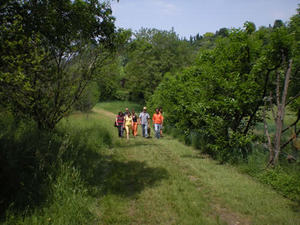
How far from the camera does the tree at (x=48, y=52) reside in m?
Result: 4.07

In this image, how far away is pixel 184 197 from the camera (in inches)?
Answer: 187

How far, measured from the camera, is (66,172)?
460 centimetres

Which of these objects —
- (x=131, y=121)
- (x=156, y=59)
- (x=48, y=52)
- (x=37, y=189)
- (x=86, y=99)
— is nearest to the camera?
(x=37, y=189)

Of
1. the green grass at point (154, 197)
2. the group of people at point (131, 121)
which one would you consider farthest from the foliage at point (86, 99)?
the green grass at point (154, 197)

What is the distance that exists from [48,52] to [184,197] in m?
4.73

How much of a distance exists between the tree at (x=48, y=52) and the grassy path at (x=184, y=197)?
2.81m

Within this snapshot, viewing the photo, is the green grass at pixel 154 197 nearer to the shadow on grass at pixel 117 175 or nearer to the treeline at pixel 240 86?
the shadow on grass at pixel 117 175

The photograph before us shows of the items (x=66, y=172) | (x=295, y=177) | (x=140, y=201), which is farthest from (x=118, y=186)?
(x=295, y=177)

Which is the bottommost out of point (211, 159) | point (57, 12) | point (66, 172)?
point (211, 159)

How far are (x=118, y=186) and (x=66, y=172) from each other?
1.35 m

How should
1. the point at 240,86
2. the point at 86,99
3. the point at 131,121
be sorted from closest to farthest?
the point at 240,86
the point at 131,121
the point at 86,99

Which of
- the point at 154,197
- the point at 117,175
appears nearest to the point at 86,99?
the point at 117,175

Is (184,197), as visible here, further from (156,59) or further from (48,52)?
(156,59)

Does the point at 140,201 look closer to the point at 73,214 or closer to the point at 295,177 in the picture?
the point at 73,214
